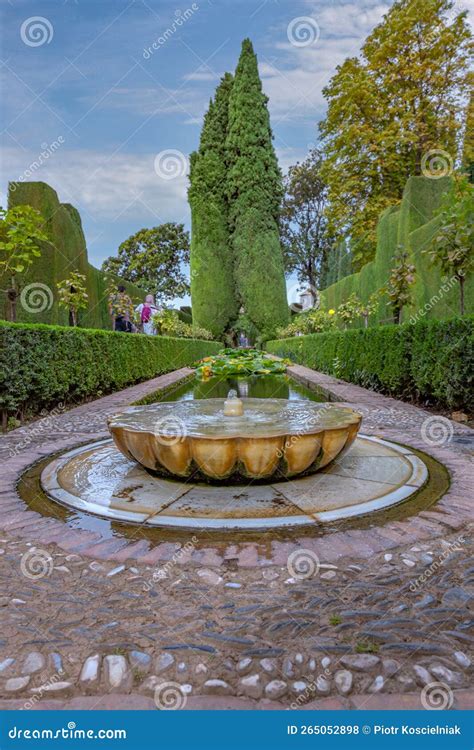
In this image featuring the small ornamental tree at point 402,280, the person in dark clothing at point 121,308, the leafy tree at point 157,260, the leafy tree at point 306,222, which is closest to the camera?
the small ornamental tree at point 402,280

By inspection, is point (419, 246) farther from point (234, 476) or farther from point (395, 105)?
point (234, 476)

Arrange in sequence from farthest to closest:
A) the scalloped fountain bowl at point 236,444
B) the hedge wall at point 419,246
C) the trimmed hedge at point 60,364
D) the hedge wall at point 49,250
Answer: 1. the hedge wall at point 49,250
2. the hedge wall at point 419,246
3. the trimmed hedge at point 60,364
4. the scalloped fountain bowl at point 236,444

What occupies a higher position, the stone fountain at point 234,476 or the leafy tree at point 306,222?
the leafy tree at point 306,222

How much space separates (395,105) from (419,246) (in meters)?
8.85

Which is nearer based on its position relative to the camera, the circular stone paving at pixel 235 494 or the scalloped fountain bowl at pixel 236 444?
the circular stone paving at pixel 235 494

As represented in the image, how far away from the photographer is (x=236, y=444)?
2439 millimetres

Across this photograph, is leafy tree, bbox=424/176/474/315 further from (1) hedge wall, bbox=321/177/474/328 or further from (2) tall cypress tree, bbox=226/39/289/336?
(2) tall cypress tree, bbox=226/39/289/336

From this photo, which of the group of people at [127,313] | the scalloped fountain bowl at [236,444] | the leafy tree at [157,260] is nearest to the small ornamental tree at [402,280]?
the scalloped fountain bowl at [236,444]

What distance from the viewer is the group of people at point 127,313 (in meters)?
12.2

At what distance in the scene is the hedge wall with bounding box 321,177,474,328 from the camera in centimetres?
870

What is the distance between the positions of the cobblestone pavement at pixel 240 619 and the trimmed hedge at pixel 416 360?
122 inches

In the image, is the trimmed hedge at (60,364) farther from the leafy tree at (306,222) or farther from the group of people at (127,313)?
the leafy tree at (306,222)

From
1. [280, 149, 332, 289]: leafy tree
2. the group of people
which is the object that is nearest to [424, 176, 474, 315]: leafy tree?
the group of people

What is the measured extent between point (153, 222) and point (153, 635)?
37094mm
